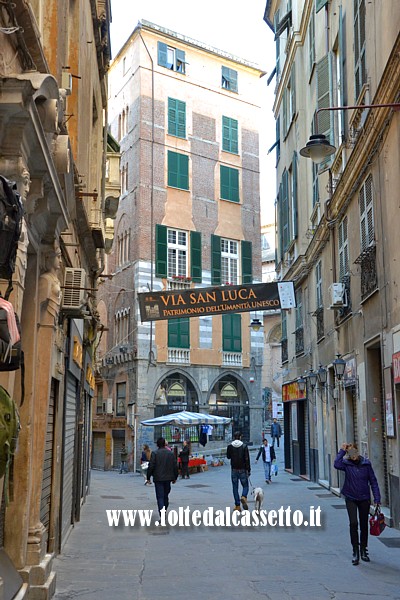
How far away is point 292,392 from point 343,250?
31.8ft

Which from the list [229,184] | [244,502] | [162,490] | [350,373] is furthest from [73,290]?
[229,184]

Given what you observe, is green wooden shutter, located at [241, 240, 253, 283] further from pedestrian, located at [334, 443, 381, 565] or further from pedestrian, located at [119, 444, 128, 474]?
pedestrian, located at [334, 443, 381, 565]

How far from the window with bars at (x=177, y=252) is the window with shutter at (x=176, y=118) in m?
5.33

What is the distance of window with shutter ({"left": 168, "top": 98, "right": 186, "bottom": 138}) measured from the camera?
37.6 m

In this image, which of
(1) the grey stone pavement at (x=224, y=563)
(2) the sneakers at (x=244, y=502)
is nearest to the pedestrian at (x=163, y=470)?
(1) the grey stone pavement at (x=224, y=563)

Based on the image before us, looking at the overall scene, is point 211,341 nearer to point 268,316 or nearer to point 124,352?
point 124,352

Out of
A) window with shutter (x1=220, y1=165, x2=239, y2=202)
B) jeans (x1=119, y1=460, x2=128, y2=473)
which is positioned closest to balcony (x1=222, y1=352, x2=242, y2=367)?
jeans (x1=119, y1=460, x2=128, y2=473)

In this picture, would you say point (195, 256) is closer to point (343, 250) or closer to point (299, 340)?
point (299, 340)

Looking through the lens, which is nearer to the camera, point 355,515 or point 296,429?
point 355,515

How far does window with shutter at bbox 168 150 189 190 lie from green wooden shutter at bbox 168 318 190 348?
7.17 m

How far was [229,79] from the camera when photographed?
40.6 metres

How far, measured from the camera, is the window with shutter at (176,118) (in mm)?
37562

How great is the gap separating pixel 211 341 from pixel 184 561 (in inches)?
1063

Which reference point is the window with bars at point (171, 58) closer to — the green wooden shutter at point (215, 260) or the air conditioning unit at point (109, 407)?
the green wooden shutter at point (215, 260)
